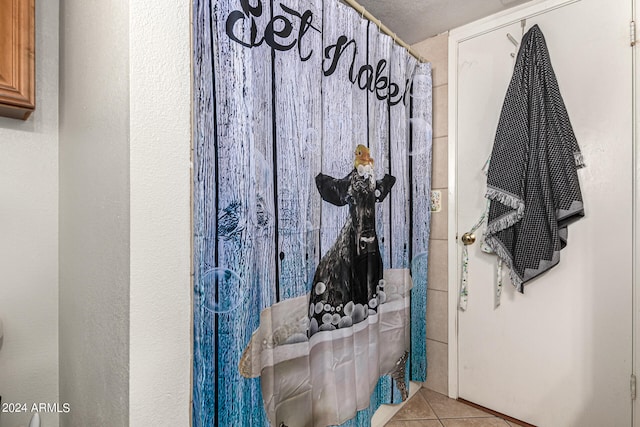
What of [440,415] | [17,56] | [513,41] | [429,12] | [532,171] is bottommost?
[440,415]

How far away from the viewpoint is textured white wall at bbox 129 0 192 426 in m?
0.65

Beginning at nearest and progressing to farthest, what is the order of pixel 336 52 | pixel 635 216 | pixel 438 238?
pixel 336 52 < pixel 635 216 < pixel 438 238

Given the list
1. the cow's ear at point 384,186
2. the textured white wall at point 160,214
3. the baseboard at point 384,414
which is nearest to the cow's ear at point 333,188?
the cow's ear at point 384,186

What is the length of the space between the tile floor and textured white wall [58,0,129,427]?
134 centimetres

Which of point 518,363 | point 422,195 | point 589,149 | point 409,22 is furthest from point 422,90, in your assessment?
point 518,363

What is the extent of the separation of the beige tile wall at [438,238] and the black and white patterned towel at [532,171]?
1.01ft

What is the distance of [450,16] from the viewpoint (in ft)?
5.29

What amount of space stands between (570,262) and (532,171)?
45 cm

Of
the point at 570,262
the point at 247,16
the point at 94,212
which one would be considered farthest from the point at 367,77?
the point at 570,262

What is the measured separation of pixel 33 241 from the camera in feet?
3.40

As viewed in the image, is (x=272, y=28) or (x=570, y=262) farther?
(x=570, y=262)

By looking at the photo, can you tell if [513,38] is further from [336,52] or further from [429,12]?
[336,52]

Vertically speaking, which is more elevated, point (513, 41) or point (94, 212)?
point (513, 41)

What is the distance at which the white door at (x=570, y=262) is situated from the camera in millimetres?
1278
